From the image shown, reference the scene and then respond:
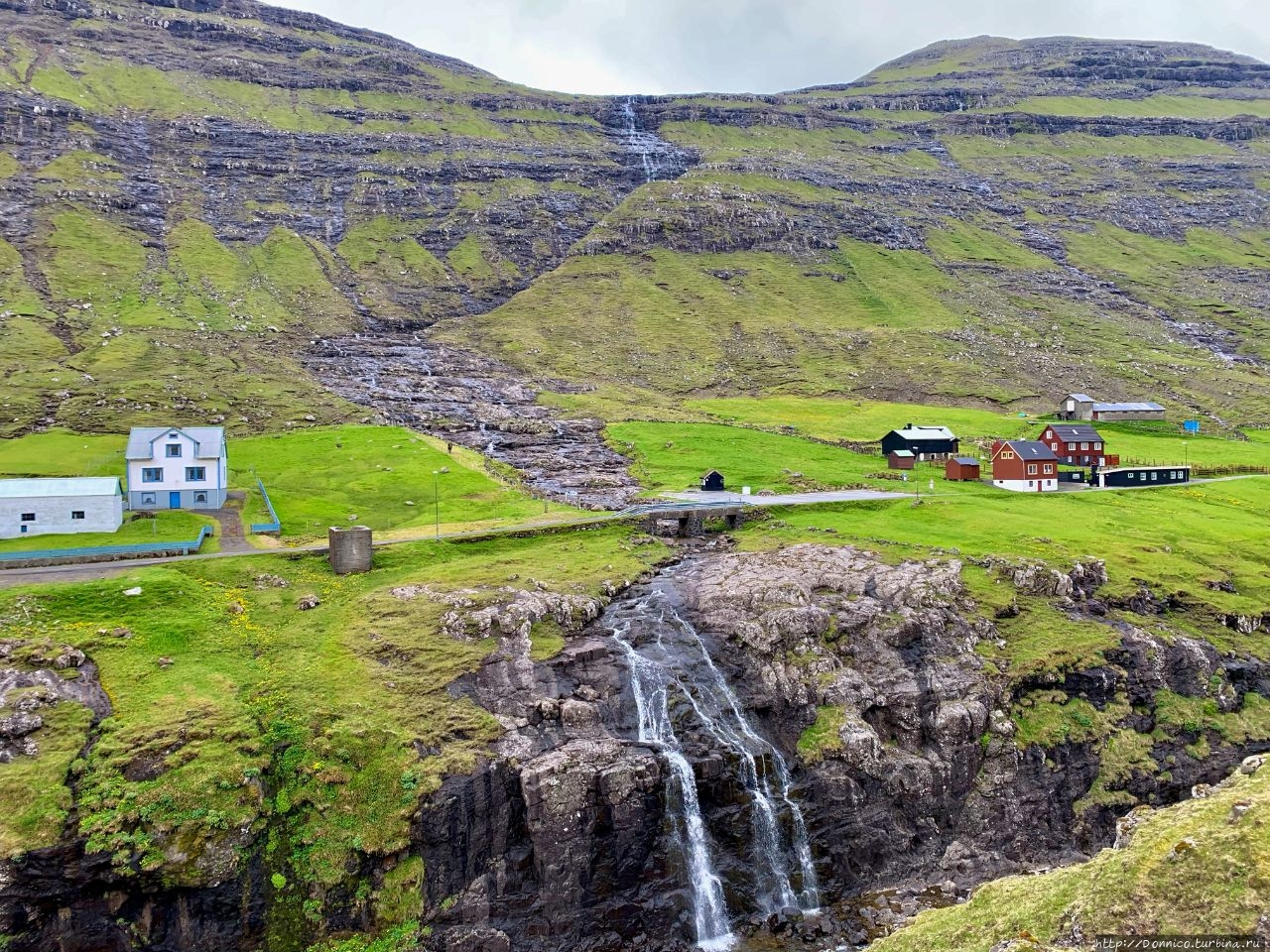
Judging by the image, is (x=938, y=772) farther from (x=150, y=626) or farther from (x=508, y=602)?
(x=150, y=626)

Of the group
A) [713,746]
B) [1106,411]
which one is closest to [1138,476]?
[1106,411]

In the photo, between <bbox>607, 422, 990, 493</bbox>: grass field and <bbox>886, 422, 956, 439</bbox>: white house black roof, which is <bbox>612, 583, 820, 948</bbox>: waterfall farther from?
<bbox>886, 422, 956, 439</bbox>: white house black roof

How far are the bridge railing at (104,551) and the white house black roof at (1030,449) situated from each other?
9087cm

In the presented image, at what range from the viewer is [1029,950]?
26375 millimetres

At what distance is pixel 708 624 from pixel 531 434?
71.7 metres

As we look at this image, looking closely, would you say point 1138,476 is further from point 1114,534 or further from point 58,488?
point 58,488

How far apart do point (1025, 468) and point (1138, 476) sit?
19.2 metres

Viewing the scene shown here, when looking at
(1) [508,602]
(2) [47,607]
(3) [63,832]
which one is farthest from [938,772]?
(2) [47,607]

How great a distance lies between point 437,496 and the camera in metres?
91.1

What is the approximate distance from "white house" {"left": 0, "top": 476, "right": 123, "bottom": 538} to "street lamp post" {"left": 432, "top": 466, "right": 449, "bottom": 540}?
27848 mm

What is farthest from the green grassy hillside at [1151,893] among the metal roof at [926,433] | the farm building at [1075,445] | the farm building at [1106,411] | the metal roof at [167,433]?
the farm building at [1106,411]

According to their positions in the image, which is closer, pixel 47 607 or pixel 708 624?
pixel 47 607

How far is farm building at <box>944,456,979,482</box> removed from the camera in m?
110

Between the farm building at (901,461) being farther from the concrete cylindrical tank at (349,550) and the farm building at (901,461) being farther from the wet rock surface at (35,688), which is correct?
the wet rock surface at (35,688)
